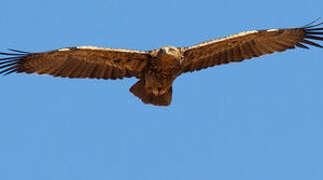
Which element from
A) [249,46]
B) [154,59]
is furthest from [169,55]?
[249,46]

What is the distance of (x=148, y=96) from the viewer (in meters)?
14.9

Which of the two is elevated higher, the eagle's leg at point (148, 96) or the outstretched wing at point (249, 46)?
the outstretched wing at point (249, 46)

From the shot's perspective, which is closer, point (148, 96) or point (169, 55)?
point (169, 55)

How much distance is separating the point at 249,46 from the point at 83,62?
329 cm

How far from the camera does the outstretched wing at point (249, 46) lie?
14.7m

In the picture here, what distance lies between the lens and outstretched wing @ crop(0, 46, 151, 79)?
14.4 meters

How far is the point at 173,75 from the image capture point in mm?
14477

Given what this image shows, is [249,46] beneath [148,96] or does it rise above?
above

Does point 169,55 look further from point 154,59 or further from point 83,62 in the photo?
point 83,62

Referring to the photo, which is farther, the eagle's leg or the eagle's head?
the eagle's leg

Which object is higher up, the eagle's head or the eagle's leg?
the eagle's head

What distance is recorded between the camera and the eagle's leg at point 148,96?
14.9 metres

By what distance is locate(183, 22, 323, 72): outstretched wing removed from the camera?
14.7 m

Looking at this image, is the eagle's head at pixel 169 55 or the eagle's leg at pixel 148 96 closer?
the eagle's head at pixel 169 55
